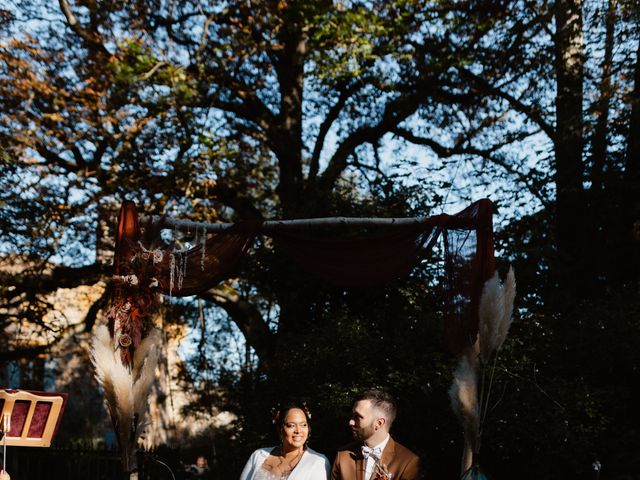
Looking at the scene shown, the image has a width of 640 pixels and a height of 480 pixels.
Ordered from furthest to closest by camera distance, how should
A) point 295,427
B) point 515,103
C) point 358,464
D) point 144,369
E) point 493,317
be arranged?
point 515,103 → point 144,369 → point 493,317 → point 295,427 → point 358,464

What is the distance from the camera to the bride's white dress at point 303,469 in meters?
4.55

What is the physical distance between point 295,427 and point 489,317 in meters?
1.38

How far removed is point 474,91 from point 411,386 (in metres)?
6.78

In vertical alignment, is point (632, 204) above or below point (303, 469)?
above

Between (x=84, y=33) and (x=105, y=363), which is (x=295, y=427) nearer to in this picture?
(x=105, y=363)

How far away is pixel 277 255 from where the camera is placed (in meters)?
10.8

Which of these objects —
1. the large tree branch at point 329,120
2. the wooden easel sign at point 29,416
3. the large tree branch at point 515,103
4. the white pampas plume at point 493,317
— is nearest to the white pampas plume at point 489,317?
the white pampas plume at point 493,317

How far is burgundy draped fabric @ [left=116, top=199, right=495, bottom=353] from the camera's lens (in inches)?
225

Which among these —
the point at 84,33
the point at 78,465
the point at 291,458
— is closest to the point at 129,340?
the point at 291,458

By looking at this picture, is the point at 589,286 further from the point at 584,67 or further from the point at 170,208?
the point at 170,208

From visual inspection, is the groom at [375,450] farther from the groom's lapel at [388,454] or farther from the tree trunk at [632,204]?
the tree trunk at [632,204]

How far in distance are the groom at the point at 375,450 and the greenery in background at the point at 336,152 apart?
315 centimetres

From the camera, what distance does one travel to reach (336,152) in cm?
1356

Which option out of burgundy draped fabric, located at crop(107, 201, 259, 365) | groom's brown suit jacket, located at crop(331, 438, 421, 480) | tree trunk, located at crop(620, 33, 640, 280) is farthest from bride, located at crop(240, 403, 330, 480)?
tree trunk, located at crop(620, 33, 640, 280)
